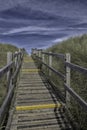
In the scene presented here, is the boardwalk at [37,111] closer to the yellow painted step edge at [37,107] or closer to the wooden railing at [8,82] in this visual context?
the yellow painted step edge at [37,107]

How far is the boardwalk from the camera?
525 centimetres

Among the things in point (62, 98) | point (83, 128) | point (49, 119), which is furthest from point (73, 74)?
point (83, 128)

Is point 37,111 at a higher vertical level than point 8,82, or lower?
lower

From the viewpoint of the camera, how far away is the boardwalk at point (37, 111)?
525 cm

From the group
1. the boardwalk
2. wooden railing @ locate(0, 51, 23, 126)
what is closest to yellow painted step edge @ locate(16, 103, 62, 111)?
the boardwalk

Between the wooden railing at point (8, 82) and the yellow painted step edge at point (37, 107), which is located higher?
the wooden railing at point (8, 82)

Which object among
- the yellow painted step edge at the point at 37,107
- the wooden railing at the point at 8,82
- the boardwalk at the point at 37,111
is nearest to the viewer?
the wooden railing at the point at 8,82

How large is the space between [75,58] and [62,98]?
435 centimetres

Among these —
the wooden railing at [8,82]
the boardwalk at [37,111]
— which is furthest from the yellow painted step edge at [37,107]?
the wooden railing at [8,82]

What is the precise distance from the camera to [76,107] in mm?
5629

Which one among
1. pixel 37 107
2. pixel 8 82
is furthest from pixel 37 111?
pixel 8 82

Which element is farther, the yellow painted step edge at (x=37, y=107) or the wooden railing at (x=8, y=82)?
the yellow painted step edge at (x=37, y=107)

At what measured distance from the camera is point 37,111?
6066mm

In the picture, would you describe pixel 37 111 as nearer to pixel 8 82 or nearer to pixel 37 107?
pixel 37 107
